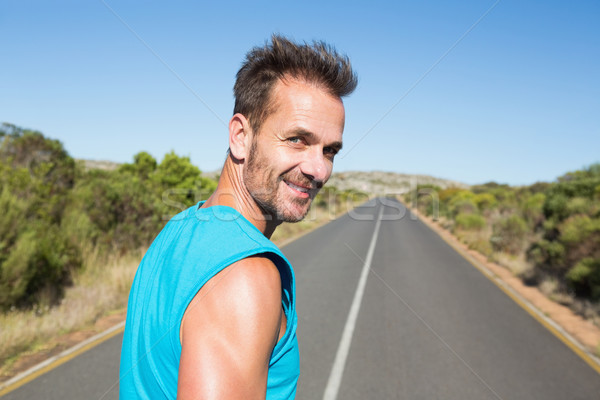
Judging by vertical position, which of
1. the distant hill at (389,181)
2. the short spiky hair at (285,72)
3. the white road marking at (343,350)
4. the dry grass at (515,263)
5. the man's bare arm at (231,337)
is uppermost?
the distant hill at (389,181)

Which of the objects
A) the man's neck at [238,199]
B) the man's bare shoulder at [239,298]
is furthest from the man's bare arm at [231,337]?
the man's neck at [238,199]

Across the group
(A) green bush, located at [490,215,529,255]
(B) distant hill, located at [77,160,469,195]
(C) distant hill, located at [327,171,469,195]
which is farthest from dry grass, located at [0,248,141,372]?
(C) distant hill, located at [327,171,469,195]

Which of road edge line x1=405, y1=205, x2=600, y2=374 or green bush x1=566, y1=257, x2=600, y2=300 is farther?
green bush x1=566, y1=257, x2=600, y2=300

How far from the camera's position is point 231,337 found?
72cm

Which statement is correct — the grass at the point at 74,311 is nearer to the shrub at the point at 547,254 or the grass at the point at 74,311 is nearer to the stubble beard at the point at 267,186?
the stubble beard at the point at 267,186

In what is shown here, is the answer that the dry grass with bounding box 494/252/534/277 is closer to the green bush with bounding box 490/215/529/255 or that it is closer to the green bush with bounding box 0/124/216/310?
the green bush with bounding box 490/215/529/255

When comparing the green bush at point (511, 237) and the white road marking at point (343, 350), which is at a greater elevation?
the green bush at point (511, 237)

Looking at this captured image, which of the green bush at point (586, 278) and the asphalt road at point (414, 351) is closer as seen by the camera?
the asphalt road at point (414, 351)

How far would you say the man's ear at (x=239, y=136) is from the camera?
1.25 m

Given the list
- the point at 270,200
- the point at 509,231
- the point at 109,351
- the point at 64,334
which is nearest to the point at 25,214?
the point at 64,334

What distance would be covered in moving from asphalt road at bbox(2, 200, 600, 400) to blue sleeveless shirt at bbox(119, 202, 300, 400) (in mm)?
3845

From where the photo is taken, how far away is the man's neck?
3.91ft

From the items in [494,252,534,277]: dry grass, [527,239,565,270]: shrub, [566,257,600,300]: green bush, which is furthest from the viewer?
[494,252,534,277]: dry grass

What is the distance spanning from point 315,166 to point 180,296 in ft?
1.83
